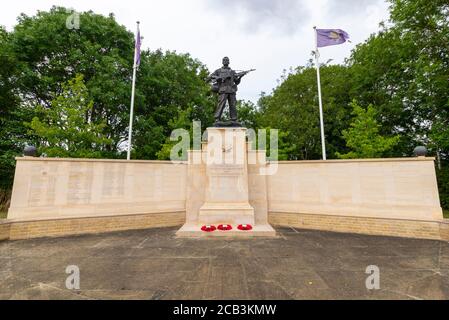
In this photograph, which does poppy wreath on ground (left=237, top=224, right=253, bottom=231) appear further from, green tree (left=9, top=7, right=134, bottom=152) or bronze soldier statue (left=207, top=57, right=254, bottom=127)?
green tree (left=9, top=7, right=134, bottom=152)

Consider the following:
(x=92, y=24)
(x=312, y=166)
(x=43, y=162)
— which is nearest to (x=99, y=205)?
(x=43, y=162)

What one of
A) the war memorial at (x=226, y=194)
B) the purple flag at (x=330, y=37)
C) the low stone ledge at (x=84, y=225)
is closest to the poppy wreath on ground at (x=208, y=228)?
the war memorial at (x=226, y=194)

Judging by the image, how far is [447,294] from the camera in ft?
12.2

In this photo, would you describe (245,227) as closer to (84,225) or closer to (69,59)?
(84,225)

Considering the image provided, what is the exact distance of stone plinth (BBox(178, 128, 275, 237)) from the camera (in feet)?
28.6

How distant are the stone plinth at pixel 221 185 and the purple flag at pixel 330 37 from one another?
772 centimetres

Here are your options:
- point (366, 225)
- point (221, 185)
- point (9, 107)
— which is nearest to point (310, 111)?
point (366, 225)

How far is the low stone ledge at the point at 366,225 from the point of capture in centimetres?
767

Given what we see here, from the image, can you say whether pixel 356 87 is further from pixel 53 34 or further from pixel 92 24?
pixel 53 34

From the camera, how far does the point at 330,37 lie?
40.3 feet

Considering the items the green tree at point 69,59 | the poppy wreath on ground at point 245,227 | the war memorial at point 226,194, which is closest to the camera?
the war memorial at point 226,194

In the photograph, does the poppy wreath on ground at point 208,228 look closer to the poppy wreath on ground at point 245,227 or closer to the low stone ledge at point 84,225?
the poppy wreath on ground at point 245,227

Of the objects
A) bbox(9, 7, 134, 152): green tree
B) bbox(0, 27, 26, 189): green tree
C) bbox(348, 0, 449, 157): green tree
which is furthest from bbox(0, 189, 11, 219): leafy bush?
bbox(348, 0, 449, 157): green tree

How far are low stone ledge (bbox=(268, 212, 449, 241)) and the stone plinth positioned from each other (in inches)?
49.4
